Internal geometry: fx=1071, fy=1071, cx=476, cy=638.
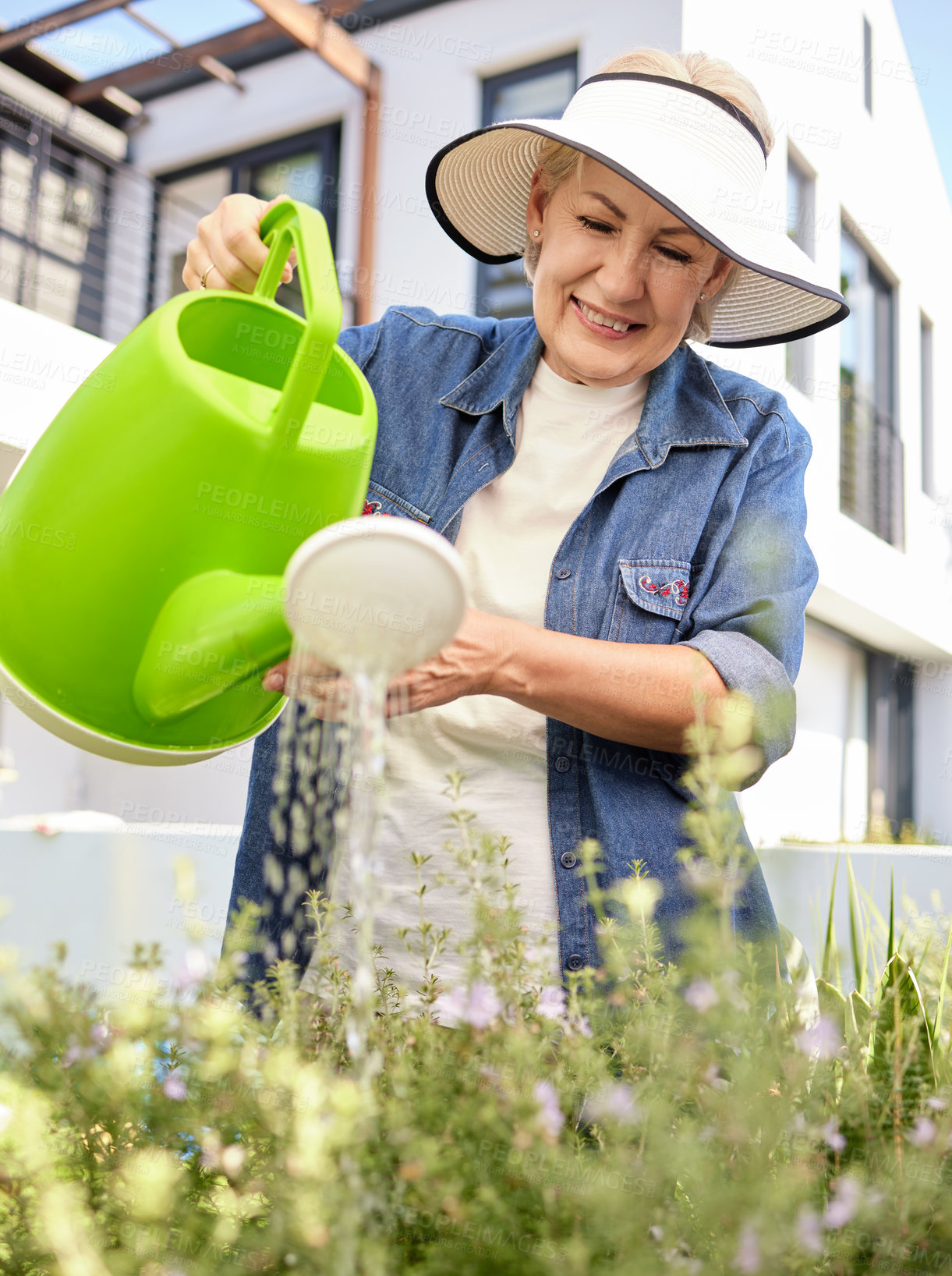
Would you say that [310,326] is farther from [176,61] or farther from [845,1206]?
[176,61]

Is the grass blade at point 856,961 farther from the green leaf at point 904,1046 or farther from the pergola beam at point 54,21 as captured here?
the pergola beam at point 54,21

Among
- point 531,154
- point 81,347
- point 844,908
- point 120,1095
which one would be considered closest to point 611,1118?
point 120,1095

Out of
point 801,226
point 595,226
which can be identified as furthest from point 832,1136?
point 801,226

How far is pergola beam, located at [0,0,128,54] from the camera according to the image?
6.43 m

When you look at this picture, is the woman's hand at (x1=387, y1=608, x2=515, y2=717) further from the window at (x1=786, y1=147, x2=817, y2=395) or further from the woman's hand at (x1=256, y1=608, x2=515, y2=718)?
the window at (x1=786, y1=147, x2=817, y2=395)

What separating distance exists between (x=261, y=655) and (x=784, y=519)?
0.67 meters

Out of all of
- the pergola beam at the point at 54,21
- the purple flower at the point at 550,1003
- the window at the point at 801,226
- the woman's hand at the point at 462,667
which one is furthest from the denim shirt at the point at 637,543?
the window at the point at 801,226

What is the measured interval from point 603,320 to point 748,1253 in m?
1.02

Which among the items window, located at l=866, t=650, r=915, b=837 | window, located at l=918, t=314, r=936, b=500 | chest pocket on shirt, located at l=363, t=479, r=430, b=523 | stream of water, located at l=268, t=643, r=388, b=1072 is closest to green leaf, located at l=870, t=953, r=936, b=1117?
stream of water, located at l=268, t=643, r=388, b=1072

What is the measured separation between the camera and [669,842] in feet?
3.92

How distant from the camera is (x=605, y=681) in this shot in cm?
104

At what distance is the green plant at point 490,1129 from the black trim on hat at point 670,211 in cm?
54

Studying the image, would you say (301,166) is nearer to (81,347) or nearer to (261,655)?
(81,347)

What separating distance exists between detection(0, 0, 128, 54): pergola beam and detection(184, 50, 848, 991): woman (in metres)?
6.27
